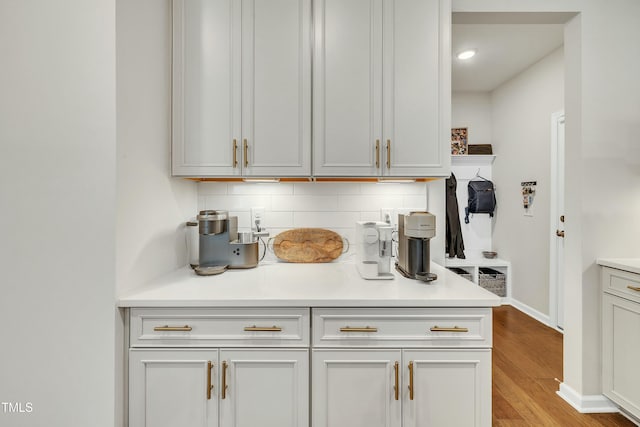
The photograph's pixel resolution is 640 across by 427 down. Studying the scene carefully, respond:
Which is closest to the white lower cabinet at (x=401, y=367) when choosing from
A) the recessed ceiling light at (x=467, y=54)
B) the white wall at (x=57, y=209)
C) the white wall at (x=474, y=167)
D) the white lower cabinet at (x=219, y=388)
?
the white lower cabinet at (x=219, y=388)

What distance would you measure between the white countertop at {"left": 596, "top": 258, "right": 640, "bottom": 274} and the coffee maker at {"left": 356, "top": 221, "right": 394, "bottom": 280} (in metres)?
1.33

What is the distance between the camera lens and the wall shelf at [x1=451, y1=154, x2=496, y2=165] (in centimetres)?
378

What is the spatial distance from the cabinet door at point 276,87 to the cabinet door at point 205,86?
0.07 m

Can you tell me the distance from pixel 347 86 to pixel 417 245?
91 centimetres

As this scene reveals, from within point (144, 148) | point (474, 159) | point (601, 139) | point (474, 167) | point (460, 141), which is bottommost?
point (144, 148)

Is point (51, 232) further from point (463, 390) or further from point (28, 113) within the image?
point (463, 390)

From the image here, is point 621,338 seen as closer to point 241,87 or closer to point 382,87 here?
point 382,87

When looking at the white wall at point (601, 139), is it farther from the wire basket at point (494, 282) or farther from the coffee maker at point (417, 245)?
the wire basket at point (494, 282)

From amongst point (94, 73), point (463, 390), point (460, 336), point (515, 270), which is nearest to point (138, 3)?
point (94, 73)

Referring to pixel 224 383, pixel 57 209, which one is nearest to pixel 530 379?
pixel 224 383

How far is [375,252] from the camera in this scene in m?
1.45

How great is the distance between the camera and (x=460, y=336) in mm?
1175

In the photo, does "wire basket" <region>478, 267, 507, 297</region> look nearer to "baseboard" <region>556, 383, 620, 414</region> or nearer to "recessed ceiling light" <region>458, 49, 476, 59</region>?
"baseboard" <region>556, 383, 620, 414</region>

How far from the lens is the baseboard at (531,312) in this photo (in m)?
3.03
